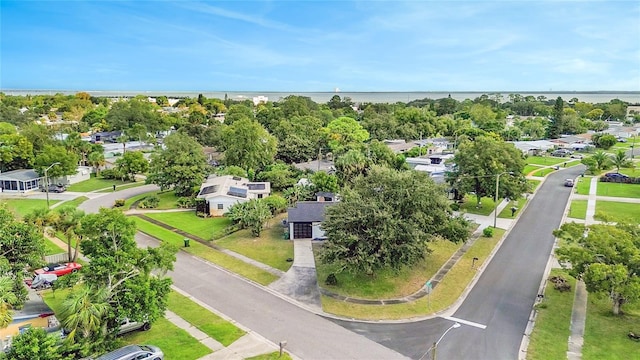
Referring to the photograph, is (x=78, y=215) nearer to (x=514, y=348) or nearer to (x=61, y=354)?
(x=61, y=354)

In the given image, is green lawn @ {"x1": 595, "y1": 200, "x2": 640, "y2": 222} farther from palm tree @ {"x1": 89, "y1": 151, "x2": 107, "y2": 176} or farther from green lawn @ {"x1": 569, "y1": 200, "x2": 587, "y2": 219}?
palm tree @ {"x1": 89, "y1": 151, "x2": 107, "y2": 176}

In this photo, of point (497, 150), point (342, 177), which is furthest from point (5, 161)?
point (497, 150)

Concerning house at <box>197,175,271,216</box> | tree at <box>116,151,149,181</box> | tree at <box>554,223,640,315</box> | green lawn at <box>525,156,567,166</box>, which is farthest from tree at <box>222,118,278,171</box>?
green lawn at <box>525,156,567,166</box>

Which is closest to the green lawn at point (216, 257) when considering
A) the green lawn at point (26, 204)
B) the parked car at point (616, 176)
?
the green lawn at point (26, 204)

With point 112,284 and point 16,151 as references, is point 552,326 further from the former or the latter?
point 16,151

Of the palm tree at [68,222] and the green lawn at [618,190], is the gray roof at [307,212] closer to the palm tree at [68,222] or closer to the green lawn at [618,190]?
the palm tree at [68,222]

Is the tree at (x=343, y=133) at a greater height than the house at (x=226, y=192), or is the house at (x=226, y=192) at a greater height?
the tree at (x=343, y=133)

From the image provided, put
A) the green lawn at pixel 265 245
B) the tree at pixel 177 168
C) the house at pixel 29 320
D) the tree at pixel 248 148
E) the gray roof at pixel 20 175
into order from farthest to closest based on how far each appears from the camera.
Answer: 1. the tree at pixel 248 148
2. the gray roof at pixel 20 175
3. the tree at pixel 177 168
4. the green lawn at pixel 265 245
5. the house at pixel 29 320
